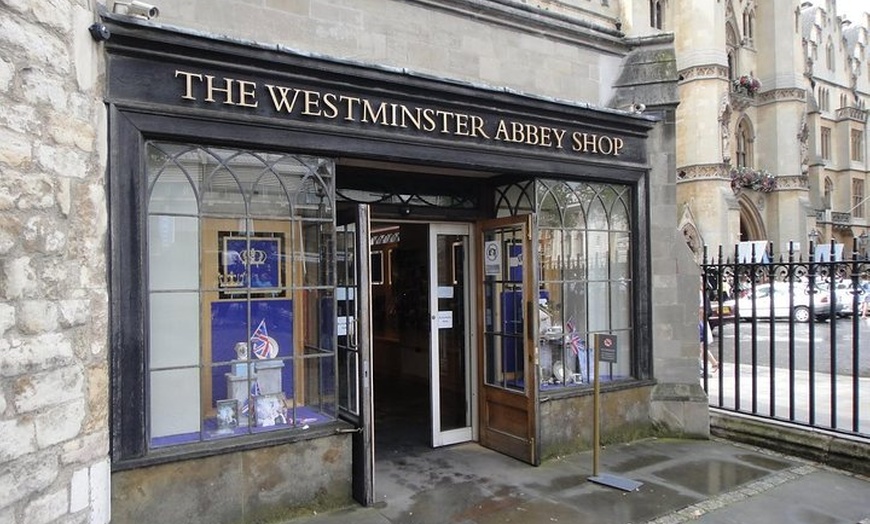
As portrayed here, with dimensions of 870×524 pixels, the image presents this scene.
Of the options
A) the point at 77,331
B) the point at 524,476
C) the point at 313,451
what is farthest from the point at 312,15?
the point at 524,476

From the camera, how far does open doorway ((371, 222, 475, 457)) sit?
21.9 ft

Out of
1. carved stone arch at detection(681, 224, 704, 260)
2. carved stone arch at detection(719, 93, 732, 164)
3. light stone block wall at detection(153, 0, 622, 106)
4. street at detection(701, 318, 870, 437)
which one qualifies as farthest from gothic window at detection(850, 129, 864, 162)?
light stone block wall at detection(153, 0, 622, 106)

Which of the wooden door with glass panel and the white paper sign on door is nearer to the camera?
the wooden door with glass panel

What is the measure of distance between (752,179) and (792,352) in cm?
3133

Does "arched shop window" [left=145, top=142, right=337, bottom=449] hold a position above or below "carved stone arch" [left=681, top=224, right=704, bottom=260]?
below

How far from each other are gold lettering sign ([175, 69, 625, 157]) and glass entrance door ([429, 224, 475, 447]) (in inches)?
50.0

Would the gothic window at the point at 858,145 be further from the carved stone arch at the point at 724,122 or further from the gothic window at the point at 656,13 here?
the gothic window at the point at 656,13

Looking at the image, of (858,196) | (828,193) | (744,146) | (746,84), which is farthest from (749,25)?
(858,196)

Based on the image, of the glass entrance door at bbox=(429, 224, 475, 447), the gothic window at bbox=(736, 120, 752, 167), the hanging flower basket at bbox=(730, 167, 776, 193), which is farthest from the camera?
the gothic window at bbox=(736, 120, 752, 167)

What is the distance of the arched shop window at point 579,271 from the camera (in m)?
6.61

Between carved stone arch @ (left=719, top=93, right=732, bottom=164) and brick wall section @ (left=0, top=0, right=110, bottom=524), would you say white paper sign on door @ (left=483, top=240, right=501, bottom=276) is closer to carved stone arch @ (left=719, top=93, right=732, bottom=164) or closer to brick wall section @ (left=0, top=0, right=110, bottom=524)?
brick wall section @ (left=0, top=0, right=110, bottom=524)

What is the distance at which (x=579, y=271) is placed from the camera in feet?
22.6

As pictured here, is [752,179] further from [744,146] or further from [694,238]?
[694,238]

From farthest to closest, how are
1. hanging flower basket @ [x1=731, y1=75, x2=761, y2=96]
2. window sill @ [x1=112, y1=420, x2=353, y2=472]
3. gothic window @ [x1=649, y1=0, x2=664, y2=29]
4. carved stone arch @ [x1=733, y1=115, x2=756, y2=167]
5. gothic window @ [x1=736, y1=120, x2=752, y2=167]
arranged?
gothic window @ [x1=736, y1=120, x2=752, y2=167] → carved stone arch @ [x1=733, y1=115, x2=756, y2=167] → hanging flower basket @ [x1=731, y1=75, x2=761, y2=96] → gothic window @ [x1=649, y1=0, x2=664, y2=29] → window sill @ [x1=112, y1=420, x2=353, y2=472]
